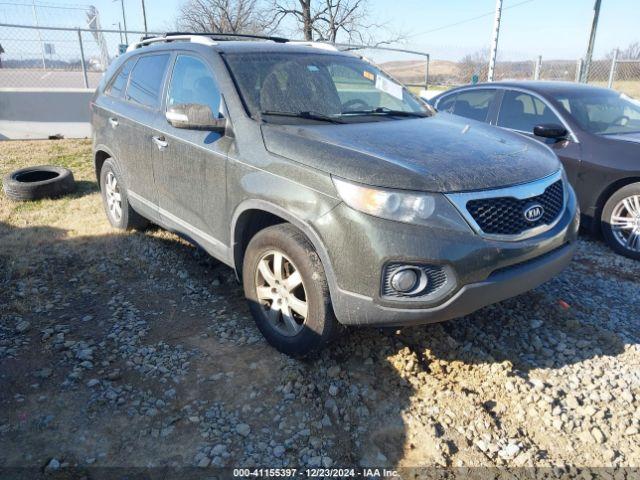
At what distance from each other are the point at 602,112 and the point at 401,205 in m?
4.15

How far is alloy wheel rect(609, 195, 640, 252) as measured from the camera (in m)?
4.71

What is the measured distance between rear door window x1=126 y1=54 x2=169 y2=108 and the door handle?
335mm

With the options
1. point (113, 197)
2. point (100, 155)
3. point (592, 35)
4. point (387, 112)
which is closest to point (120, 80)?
point (100, 155)

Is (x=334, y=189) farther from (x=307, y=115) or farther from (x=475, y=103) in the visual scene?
(x=475, y=103)

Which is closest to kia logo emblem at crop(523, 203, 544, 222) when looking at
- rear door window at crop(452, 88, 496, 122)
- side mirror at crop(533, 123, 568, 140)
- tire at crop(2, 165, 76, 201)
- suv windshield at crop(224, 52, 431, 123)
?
suv windshield at crop(224, 52, 431, 123)

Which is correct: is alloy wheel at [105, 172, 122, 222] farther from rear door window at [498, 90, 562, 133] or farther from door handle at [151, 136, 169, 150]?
rear door window at [498, 90, 562, 133]

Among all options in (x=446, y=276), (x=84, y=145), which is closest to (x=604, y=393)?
(x=446, y=276)

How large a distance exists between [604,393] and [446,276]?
1.26 m

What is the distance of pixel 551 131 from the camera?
5.11m

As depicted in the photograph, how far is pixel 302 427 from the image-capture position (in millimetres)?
2623

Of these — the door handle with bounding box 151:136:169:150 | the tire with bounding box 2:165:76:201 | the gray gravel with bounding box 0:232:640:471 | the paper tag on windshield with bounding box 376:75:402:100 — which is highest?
the paper tag on windshield with bounding box 376:75:402:100

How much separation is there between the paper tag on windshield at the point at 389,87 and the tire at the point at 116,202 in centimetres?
254

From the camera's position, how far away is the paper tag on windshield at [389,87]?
13.5 ft

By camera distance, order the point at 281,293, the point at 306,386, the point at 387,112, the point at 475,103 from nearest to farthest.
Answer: the point at 306,386, the point at 281,293, the point at 387,112, the point at 475,103
